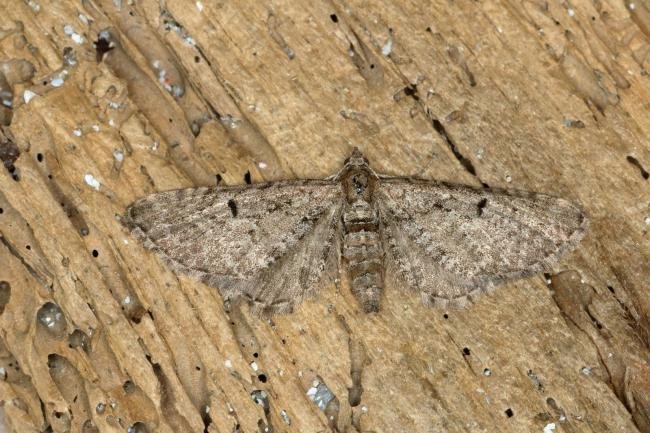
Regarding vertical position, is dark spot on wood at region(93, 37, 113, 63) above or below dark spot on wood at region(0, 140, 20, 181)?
above

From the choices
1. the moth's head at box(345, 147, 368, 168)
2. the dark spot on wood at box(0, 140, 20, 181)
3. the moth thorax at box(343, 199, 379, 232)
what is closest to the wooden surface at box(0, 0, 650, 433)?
the dark spot on wood at box(0, 140, 20, 181)

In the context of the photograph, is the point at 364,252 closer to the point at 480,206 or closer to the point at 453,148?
the point at 480,206

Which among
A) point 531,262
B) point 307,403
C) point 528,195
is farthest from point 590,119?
point 307,403

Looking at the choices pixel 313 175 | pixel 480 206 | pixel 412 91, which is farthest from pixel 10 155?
pixel 480 206

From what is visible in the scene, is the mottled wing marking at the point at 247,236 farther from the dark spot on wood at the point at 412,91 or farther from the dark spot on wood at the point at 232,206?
the dark spot on wood at the point at 412,91

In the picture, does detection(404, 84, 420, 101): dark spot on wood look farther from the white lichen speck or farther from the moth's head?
the white lichen speck

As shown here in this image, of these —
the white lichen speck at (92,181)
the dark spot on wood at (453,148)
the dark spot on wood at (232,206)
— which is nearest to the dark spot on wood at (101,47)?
the white lichen speck at (92,181)
